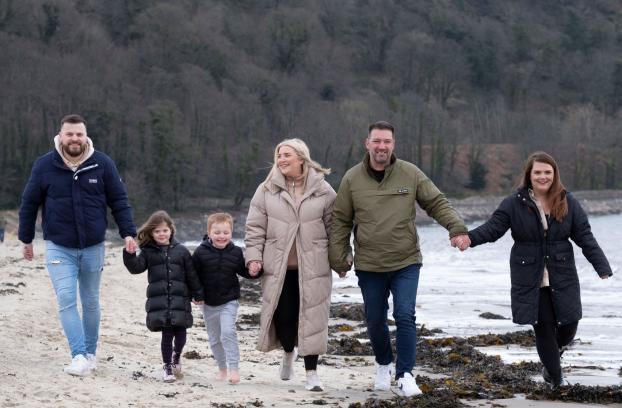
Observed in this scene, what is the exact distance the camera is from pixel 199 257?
834cm

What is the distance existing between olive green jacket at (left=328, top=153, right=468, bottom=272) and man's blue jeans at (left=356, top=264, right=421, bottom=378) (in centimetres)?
10

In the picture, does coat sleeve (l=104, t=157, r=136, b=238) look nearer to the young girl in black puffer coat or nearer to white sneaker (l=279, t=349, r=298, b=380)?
the young girl in black puffer coat

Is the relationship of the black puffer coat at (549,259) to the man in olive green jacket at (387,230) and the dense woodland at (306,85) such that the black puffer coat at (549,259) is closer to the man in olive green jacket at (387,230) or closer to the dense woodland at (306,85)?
the man in olive green jacket at (387,230)

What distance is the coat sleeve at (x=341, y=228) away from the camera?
8.12m

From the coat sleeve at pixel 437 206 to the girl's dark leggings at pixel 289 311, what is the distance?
105 cm

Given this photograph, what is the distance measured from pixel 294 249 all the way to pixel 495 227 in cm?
144

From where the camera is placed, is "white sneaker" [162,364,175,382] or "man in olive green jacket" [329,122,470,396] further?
"white sneaker" [162,364,175,382]

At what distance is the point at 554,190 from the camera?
809 cm

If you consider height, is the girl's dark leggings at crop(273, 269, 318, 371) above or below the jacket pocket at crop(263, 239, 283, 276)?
below

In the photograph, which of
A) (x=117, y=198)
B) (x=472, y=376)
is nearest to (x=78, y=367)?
(x=117, y=198)

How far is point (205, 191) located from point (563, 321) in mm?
66799

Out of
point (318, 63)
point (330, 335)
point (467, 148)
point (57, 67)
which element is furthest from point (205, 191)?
point (330, 335)

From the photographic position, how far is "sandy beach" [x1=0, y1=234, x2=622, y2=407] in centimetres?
752

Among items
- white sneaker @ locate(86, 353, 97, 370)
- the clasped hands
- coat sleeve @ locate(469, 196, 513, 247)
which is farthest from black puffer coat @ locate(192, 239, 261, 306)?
coat sleeve @ locate(469, 196, 513, 247)
